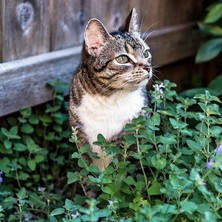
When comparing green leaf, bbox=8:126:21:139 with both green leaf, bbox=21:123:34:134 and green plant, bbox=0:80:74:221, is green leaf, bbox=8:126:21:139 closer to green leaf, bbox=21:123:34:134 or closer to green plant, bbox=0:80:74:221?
green plant, bbox=0:80:74:221

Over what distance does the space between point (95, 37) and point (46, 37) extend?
66cm

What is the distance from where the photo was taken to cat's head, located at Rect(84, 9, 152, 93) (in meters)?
3.19

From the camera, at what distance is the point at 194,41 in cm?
508

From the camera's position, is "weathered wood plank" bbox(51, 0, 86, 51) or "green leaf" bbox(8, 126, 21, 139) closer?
"green leaf" bbox(8, 126, 21, 139)

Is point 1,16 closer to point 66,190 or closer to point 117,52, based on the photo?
point 117,52

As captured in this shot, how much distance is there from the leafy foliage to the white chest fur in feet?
0.33

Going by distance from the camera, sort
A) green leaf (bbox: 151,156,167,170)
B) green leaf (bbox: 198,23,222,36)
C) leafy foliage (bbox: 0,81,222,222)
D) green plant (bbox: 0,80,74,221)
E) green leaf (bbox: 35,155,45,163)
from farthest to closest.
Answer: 1. green leaf (bbox: 198,23,222,36)
2. green leaf (bbox: 35,155,45,163)
3. green plant (bbox: 0,80,74,221)
4. green leaf (bbox: 151,156,167,170)
5. leafy foliage (bbox: 0,81,222,222)

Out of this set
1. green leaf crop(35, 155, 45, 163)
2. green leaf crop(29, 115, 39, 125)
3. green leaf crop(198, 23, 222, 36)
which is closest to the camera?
green leaf crop(35, 155, 45, 163)

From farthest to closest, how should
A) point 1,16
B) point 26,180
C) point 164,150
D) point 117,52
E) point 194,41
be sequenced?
point 194,41
point 26,180
point 1,16
point 117,52
point 164,150

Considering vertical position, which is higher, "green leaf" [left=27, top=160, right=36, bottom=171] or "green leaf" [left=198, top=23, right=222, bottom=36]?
"green leaf" [left=198, top=23, right=222, bottom=36]

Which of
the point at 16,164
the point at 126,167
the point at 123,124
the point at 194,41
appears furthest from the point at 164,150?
the point at 194,41

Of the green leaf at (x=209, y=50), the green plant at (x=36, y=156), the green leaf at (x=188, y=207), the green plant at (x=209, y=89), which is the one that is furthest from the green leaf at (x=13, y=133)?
the green leaf at (x=209, y=50)

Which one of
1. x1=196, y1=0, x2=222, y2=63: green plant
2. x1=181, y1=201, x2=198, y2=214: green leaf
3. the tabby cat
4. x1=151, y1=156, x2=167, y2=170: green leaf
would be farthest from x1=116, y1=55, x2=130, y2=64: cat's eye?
x1=196, y1=0, x2=222, y2=63: green plant

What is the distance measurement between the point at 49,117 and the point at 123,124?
773mm
